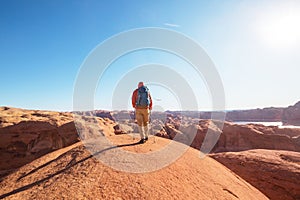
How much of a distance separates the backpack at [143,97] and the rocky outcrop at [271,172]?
28.1 feet

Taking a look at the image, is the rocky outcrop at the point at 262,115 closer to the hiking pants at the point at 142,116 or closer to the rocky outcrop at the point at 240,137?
the rocky outcrop at the point at 240,137

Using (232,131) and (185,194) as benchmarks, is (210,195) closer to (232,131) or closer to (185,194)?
(185,194)

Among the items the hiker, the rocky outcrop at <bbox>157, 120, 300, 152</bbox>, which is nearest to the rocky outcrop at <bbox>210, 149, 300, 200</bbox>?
the hiker

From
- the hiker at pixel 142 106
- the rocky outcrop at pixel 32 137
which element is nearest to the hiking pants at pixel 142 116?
the hiker at pixel 142 106

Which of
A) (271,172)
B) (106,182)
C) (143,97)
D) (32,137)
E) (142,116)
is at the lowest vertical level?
(271,172)

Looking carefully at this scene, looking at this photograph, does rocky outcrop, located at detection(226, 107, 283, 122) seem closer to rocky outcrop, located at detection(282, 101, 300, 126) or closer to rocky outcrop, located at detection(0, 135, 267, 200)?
rocky outcrop, located at detection(282, 101, 300, 126)

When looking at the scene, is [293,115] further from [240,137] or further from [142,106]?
[142,106]

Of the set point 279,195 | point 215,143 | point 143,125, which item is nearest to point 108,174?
point 143,125

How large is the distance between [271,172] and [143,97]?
987cm

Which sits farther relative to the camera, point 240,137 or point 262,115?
point 262,115

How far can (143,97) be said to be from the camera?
7.61 m

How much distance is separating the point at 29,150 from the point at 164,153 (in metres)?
11.3

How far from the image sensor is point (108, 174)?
14.8 feet

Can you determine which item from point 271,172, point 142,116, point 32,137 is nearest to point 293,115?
point 271,172
